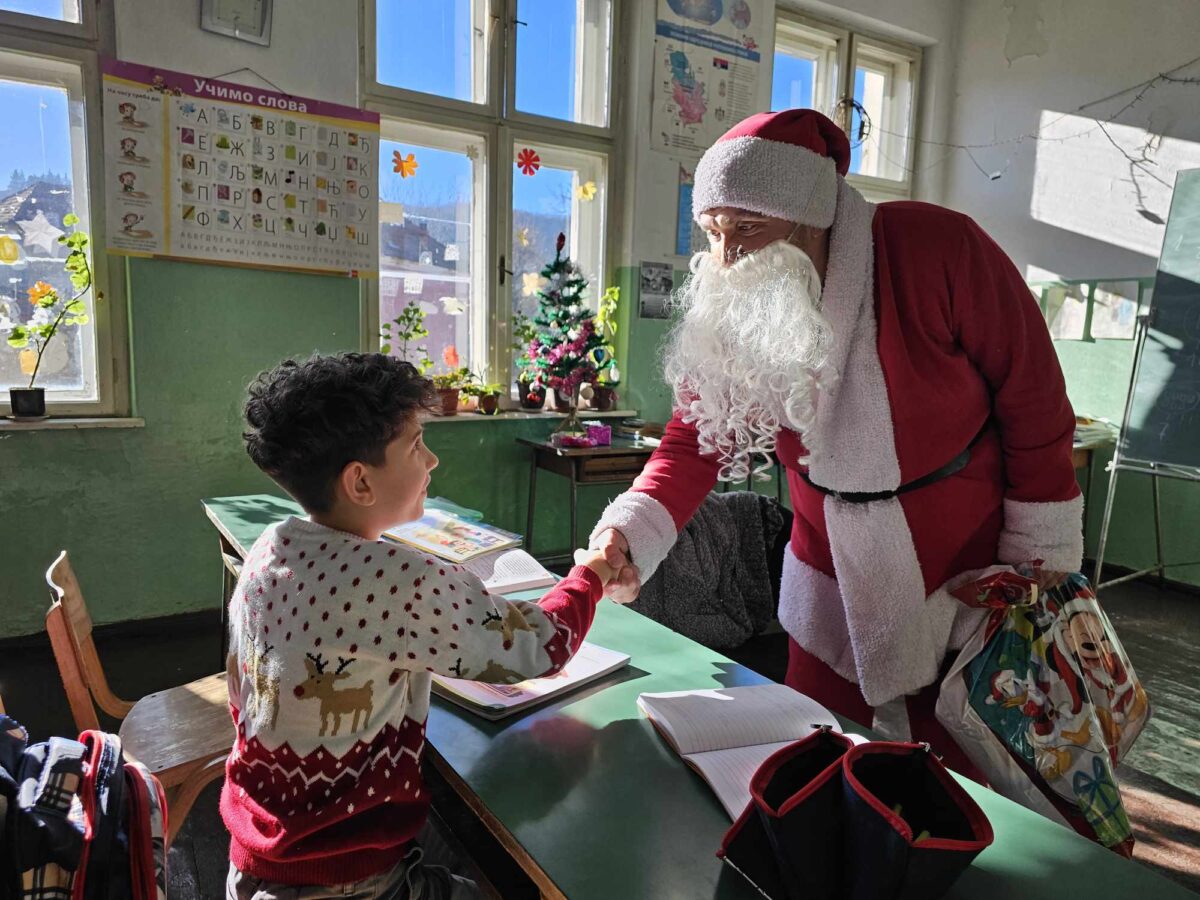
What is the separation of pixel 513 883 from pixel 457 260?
3.42 m

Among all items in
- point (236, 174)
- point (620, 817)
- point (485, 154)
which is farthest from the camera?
point (485, 154)

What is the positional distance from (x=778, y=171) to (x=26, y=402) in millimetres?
3055

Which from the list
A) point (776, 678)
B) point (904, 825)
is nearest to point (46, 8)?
point (776, 678)

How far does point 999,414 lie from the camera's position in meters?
1.23

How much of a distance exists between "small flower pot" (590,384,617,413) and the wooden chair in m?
2.87

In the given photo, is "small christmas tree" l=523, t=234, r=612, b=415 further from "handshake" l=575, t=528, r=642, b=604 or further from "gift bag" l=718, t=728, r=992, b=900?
"gift bag" l=718, t=728, r=992, b=900

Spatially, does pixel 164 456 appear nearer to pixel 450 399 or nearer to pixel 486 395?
pixel 450 399

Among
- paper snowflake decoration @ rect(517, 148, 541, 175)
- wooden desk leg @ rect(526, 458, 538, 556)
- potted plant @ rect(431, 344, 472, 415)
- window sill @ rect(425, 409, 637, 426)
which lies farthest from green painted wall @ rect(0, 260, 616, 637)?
paper snowflake decoration @ rect(517, 148, 541, 175)

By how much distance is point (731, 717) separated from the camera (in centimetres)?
104

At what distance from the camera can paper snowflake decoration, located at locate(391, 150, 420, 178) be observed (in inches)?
151

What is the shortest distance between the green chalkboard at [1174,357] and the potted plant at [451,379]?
3297 mm

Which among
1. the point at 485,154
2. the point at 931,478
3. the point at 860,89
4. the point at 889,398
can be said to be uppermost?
the point at 860,89

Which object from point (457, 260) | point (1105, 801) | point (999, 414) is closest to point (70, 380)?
point (457, 260)

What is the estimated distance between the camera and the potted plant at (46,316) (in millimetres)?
3031
